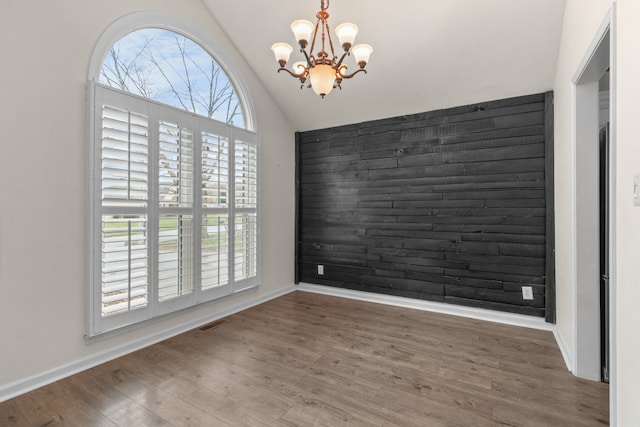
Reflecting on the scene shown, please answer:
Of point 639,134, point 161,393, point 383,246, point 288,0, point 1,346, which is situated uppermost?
point 288,0

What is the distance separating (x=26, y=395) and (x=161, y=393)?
34.3 inches

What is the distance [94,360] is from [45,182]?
55.1 inches

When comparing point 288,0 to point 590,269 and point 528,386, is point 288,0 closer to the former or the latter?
point 590,269

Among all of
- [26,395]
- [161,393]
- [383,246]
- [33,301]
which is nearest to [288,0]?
[383,246]

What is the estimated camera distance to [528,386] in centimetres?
213

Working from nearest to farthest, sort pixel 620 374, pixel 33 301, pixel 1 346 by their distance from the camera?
pixel 620 374 → pixel 1 346 → pixel 33 301

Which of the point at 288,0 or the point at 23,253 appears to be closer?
the point at 23,253

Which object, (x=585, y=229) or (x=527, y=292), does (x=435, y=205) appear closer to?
(x=527, y=292)

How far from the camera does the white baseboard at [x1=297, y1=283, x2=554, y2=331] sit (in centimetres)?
319

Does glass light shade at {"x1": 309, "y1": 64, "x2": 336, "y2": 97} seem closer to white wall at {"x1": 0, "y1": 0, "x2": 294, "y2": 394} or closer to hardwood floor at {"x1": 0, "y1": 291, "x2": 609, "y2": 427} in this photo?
white wall at {"x1": 0, "y1": 0, "x2": 294, "y2": 394}

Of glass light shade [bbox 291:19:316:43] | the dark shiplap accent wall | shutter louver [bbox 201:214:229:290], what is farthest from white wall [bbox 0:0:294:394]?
the dark shiplap accent wall

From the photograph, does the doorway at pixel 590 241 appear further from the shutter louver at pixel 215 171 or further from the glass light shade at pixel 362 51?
the shutter louver at pixel 215 171

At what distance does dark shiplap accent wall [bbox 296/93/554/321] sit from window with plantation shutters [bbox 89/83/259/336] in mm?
1199

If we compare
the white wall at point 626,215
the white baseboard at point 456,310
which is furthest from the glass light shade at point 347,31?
the white baseboard at point 456,310
